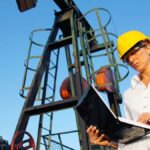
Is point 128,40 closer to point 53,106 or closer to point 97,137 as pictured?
point 97,137

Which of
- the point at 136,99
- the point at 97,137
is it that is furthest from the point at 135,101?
the point at 97,137

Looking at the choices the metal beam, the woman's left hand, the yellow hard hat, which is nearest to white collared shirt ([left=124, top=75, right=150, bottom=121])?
the woman's left hand

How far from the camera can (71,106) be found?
6.22 metres

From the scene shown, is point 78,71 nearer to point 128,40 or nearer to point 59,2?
point 59,2

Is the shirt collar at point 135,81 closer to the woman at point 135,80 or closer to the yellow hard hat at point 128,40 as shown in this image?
the woman at point 135,80

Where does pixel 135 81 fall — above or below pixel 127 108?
above

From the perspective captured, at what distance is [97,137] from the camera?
2.46m

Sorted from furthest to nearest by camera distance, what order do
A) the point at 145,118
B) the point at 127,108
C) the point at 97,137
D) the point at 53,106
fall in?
the point at 53,106 < the point at 127,108 < the point at 97,137 < the point at 145,118

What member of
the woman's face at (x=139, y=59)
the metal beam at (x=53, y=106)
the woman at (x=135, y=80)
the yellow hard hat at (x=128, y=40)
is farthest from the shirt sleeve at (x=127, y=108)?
the metal beam at (x=53, y=106)

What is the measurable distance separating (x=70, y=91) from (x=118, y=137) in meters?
5.32

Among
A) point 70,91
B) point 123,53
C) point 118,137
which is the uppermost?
point 70,91

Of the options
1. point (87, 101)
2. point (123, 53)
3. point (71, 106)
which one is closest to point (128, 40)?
point (123, 53)

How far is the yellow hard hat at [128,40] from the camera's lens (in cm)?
262

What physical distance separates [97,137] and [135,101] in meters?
0.42
